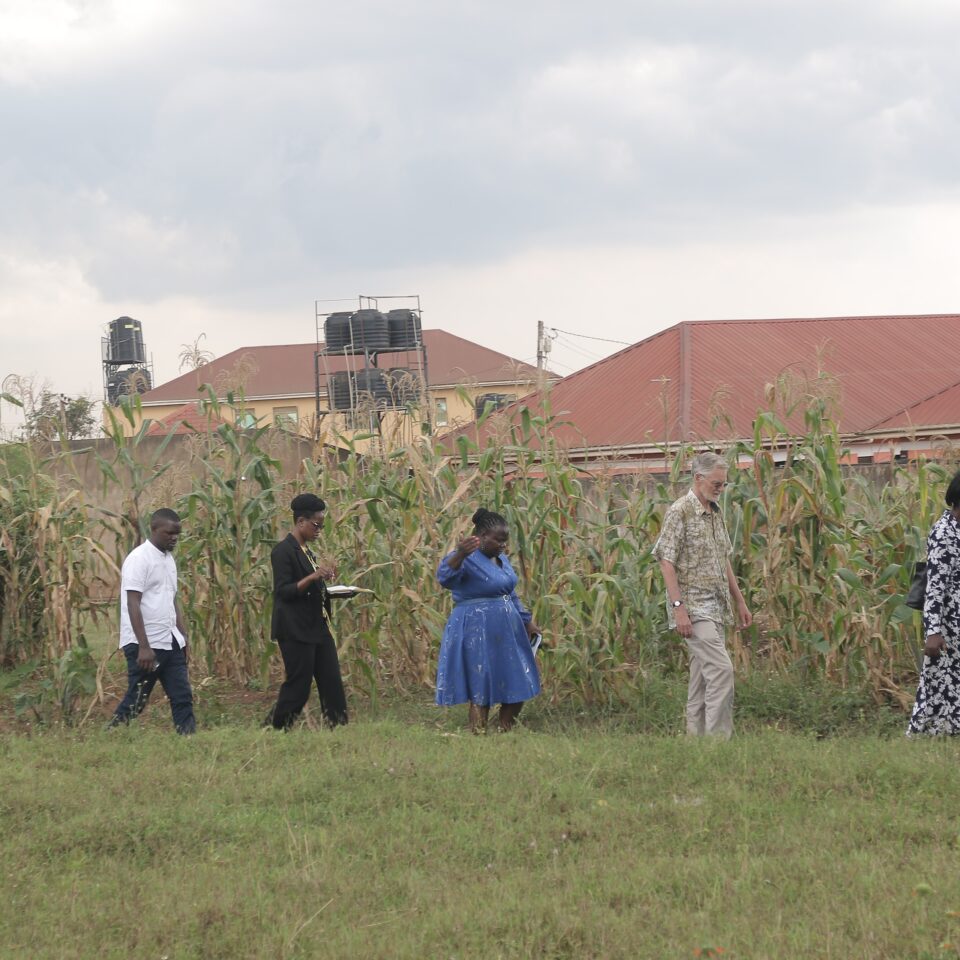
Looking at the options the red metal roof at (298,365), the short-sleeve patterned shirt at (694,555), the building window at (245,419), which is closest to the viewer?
the short-sleeve patterned shirt at (694,555)

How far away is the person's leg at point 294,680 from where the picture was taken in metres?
8.40

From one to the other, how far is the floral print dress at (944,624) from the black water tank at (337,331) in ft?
97.2

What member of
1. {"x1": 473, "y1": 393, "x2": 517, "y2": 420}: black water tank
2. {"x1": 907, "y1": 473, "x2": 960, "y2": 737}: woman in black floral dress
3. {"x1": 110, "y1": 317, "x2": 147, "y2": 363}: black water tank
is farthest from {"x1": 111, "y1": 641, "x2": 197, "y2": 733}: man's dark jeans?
{"x1": 110, "y1": 317, "x2": 147, "y2": 363}: black water tank

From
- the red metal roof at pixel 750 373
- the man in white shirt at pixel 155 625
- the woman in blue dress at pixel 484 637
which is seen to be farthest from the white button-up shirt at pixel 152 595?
the red metal roof at pixel 750 373

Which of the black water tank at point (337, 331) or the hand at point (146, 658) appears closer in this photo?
the hand at point (146, 658)

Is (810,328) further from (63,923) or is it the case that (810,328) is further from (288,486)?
(63,923)

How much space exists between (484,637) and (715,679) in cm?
153

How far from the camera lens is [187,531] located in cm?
1010

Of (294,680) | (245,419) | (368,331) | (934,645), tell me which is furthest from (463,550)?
(368,331)

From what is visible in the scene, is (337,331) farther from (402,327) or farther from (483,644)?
(483,644)

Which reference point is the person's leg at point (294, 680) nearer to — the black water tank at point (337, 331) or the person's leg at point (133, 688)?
the person's leg at point (133, 688)

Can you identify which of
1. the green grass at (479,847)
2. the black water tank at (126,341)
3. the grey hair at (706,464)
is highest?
the black water tank at (126,341)

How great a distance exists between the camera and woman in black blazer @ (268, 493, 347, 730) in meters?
8.37

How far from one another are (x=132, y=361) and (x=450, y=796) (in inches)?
2036
